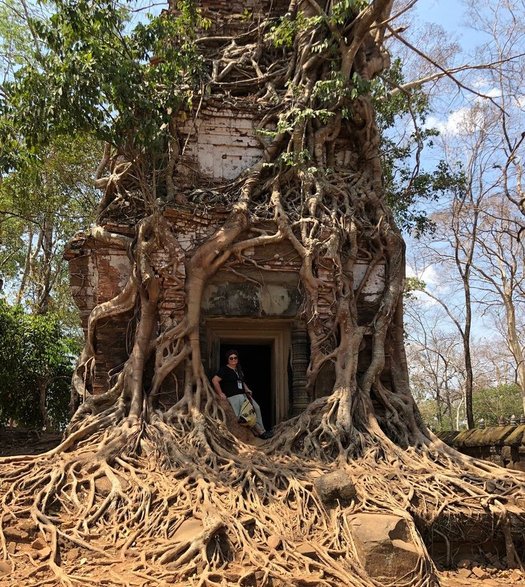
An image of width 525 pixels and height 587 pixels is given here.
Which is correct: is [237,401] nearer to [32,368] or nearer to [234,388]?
[234,388]

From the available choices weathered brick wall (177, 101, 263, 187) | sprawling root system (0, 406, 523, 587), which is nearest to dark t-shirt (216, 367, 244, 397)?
sprawling root system (0, 406, 523, 587)

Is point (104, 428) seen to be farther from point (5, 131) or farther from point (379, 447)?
point (5, 131)

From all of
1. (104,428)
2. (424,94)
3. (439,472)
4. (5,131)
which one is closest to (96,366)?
(104,428)

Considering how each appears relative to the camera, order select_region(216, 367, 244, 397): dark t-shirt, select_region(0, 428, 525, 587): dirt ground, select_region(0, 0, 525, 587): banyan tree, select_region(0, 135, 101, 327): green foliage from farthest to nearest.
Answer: select_region(0, 135, 101, 327): green foliage, select_region(216, 367, 244, 397): dark t-shirt, select_region(0, 0, 525, 587): banyan tree, select_region(0, 428, 525, 587): dirt ground

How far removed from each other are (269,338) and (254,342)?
360mm

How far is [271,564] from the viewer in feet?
11.8

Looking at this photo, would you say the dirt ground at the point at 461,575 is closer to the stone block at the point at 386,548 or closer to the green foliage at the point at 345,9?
the stone block at the point at 386,548

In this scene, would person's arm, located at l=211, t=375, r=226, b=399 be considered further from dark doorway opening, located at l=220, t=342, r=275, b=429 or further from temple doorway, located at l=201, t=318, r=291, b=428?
dark doorway opening, located at l=220, t=342, r=275, b=429

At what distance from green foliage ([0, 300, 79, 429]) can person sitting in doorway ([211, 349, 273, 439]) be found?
429cm

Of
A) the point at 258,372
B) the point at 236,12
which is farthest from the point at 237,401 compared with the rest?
the point at 236,12

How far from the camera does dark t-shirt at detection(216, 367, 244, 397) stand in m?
5.85

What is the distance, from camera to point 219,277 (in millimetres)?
6070

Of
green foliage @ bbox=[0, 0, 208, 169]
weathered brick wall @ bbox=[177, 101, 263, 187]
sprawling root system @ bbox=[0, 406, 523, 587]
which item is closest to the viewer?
sprawling root system @ bbox=[0, 406, 523, 587]

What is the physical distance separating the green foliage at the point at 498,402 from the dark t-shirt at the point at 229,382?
794 inches
